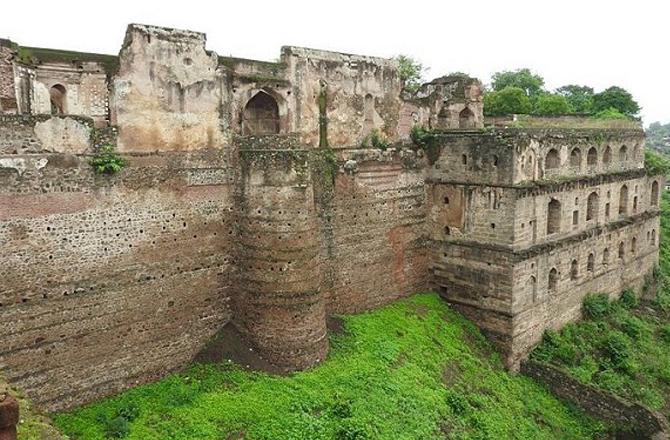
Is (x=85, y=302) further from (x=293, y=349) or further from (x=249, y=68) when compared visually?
(x=249, y=68)

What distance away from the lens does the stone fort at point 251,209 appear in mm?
12547

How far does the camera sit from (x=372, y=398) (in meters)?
14.7

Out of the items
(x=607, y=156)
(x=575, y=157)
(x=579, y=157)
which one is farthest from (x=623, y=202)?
(x=575, y=157)

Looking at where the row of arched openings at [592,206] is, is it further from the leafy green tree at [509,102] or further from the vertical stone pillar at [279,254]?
the leafy green tree at [509,102]

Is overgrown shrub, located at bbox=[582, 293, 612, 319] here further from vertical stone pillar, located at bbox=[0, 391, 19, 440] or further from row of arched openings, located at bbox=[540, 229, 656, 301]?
vertical stone pillar, located at bbox=[0, 391, 19, 440]

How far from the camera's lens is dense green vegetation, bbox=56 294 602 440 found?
1264 cm

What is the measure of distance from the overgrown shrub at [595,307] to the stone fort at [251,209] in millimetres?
404

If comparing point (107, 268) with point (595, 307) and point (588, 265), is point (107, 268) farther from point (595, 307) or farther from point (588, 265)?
point (595, 307)

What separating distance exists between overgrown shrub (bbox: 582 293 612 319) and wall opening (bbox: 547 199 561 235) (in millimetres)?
3818

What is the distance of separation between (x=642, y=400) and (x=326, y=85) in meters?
13.7

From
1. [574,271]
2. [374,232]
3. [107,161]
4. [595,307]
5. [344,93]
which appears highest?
[344,93]

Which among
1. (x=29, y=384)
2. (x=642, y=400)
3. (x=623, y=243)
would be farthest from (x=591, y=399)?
(x=29, y=384)

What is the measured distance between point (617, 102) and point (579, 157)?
2589cm

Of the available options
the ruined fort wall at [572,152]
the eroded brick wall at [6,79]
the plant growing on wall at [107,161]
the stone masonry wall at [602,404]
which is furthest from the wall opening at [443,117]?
the eroded brick wall at [6,79]
